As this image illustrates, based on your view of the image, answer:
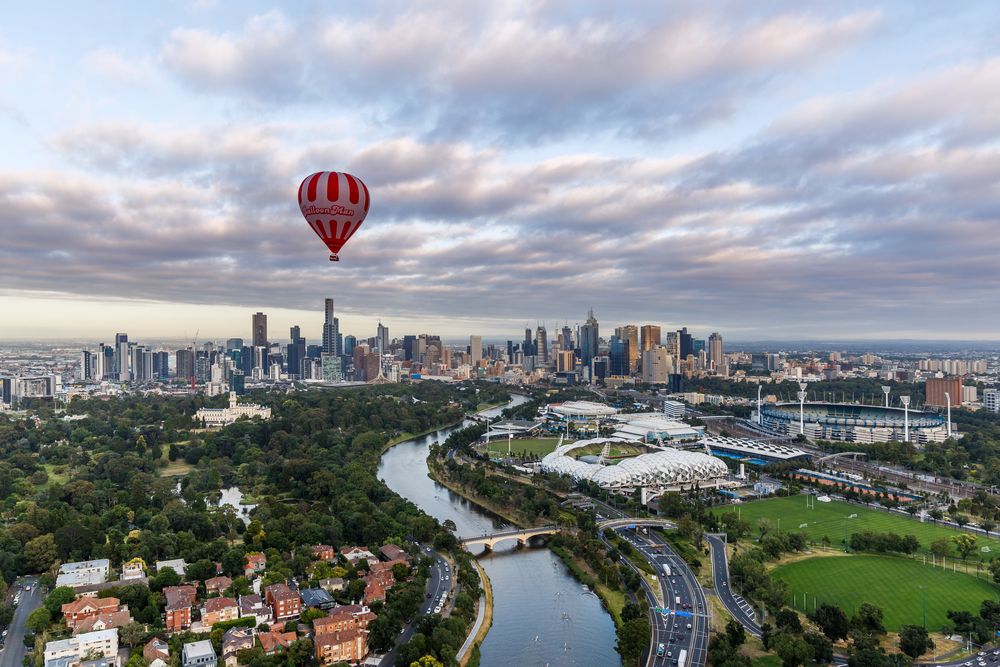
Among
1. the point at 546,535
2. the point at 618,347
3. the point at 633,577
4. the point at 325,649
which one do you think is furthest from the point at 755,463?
the point at 618,347

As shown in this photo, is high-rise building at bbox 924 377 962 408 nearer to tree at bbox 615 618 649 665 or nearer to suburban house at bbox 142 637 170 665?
tree at bbox 615 618 649 665

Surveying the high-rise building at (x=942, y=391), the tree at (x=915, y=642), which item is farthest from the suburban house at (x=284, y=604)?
the high-rise building at (x=942, y=391)

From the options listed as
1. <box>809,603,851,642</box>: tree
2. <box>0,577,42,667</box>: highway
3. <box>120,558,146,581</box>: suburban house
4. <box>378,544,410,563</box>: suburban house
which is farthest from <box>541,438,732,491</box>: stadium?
<box>0,577,42,667</box>: highway

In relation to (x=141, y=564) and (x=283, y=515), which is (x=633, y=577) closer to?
(x=283, y=515)

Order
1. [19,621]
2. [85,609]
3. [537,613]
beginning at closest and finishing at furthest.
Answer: [85,609]
[19,621]
[537,613]

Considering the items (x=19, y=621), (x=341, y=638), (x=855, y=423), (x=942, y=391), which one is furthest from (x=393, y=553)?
(x=942, y=391)

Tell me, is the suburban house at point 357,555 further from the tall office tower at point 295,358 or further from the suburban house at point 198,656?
the tall office tower at point 295,358

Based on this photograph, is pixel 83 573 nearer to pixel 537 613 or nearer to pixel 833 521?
pixel 537 613
